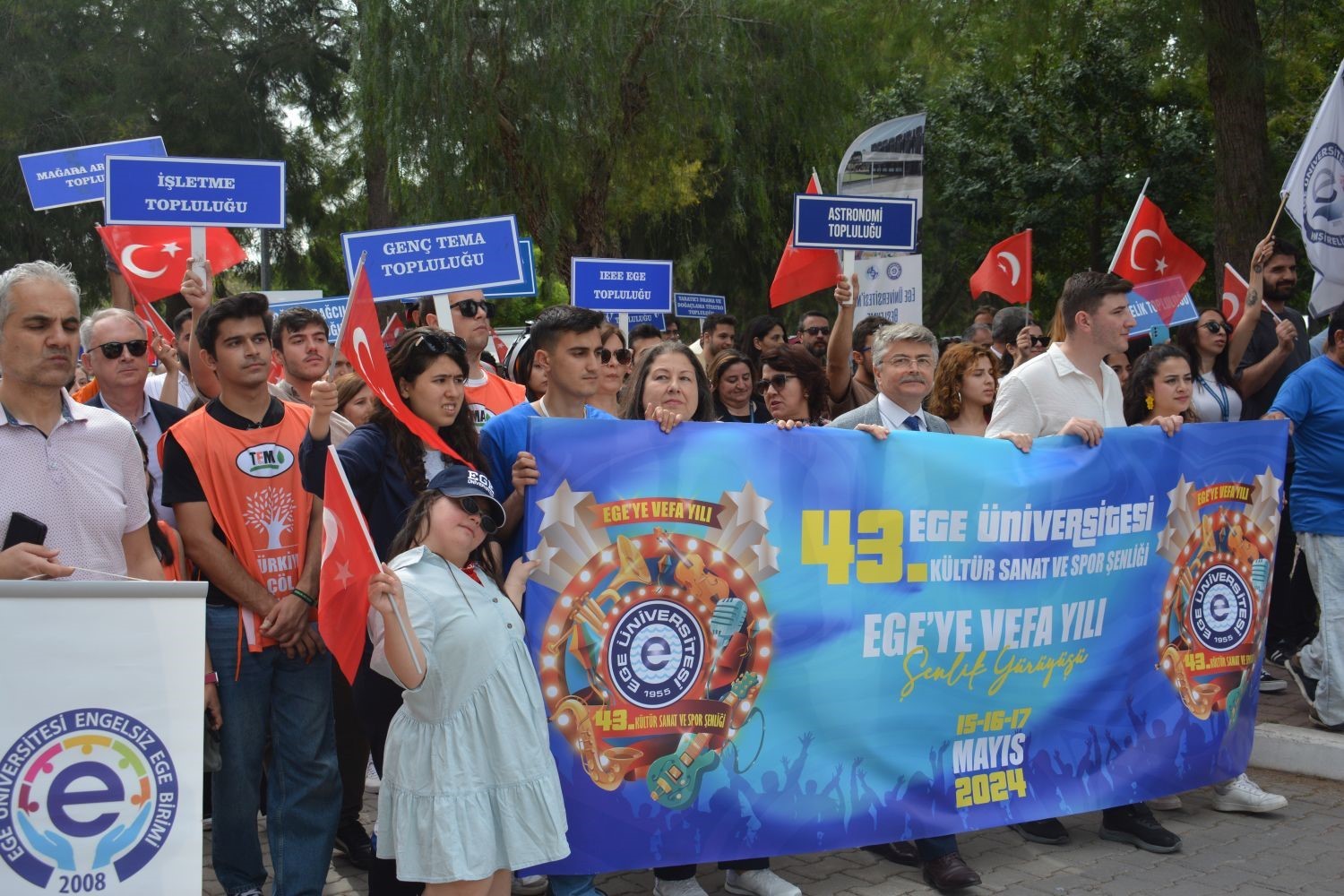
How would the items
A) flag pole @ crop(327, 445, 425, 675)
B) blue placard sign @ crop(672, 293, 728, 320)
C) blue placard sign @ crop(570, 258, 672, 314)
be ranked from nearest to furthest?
1. flag pole @ crop(327, 445, 425, 675)
2. blue placard sign @ crop(570, 258, 672, 314)
3. blue placard sign @ crop(672, 293, 728, 320)

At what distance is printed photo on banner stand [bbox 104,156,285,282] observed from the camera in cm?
680

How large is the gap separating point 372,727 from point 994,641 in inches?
95.1

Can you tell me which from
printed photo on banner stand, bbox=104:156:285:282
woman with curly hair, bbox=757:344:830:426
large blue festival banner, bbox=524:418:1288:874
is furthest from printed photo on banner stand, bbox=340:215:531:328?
large blue festival banner, bbox=524:418:1288:874

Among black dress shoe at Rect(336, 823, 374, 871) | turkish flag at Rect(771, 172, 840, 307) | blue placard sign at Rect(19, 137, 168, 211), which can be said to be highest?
blue placard sign at Rect(19, 137, 168, 211)

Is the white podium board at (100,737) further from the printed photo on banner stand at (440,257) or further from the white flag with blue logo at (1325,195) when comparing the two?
the white flag with blue logo at (1325,195)

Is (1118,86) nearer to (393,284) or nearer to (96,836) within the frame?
(393,284)

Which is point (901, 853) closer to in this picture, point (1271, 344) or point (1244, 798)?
point (1244, 798)

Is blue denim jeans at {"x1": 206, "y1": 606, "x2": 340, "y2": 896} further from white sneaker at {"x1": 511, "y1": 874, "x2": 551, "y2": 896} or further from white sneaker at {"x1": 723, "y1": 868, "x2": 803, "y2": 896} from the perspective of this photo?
white sneaker at {"x1": 723, "y1": 868, "x2": 803, "y2": 896}

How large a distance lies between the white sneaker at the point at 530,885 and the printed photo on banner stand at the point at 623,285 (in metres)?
4.83

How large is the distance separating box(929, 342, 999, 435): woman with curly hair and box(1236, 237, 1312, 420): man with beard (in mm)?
2534

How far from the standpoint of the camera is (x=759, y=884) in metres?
4.79

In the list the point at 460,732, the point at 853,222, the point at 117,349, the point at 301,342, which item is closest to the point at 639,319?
the point at 853,222

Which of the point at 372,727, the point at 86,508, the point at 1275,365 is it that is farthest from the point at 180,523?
the point at 1275,365

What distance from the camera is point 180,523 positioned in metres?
4.39
